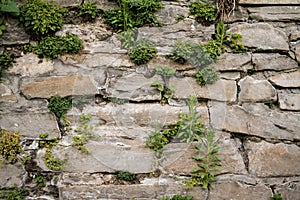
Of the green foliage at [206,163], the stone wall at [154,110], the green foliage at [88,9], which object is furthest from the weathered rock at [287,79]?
the green foliage at [88,9]

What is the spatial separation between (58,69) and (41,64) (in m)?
0.12

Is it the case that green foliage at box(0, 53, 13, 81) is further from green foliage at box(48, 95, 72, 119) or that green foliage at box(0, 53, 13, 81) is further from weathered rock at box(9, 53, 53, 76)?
green foliage at box(48, 95, 72, 119)

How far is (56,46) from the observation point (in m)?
2.52

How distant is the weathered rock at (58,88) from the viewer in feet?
8.24

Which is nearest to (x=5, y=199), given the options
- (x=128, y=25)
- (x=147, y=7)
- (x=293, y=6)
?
(x=128, y=25)

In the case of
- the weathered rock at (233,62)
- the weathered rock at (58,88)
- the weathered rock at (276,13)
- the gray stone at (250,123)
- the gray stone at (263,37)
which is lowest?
the gray stone at (250,123)

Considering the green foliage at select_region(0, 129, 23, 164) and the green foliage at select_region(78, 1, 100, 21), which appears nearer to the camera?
the green foliage at select_region(0, 129, 23, 164)

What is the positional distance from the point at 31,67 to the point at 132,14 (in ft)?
2.53

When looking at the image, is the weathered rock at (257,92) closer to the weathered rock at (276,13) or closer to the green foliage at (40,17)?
the weathered rock at (276,13)

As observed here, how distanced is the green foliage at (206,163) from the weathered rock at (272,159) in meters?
0.23

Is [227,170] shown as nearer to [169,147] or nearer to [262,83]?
[169,147]

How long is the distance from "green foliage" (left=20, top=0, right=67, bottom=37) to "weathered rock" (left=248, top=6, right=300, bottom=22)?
1.34 m

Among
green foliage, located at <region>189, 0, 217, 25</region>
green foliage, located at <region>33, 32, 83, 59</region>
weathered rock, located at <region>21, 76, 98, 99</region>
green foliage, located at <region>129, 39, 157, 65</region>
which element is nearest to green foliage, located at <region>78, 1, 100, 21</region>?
green foliage, located at <region>33, 32, 83, 59</region>

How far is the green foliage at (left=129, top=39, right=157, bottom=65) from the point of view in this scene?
252 cm
